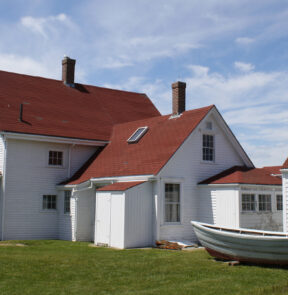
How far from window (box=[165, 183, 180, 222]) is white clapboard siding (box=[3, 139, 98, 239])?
6.15m

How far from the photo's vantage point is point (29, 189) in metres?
22.8

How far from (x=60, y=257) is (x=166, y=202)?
19.9ft

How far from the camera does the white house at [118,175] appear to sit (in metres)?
19.0

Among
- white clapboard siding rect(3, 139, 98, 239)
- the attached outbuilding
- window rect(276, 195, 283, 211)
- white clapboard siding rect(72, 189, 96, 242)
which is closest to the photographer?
the attached outbuilding

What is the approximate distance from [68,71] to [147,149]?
37.8 ft

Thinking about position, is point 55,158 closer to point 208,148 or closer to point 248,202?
point 208,148

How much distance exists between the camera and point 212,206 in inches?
779

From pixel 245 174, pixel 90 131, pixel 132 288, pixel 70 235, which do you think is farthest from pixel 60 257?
pixel 90 131

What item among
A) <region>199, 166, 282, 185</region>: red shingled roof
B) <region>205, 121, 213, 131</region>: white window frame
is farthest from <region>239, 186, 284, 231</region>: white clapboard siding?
<region>205, 121, 213, 131</region>: white window frame

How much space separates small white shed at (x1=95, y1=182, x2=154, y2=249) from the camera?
18.3m

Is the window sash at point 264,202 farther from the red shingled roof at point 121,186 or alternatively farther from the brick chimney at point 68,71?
the brick chimney at point 68,71

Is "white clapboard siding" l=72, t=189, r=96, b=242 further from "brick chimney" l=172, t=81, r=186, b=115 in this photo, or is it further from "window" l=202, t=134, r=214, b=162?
"brick chimney" l=172, t=81, r=186, b=115

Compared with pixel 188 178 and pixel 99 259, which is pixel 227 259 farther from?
pixel 188 178

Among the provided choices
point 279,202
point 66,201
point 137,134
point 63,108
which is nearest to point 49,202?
point 66,201
